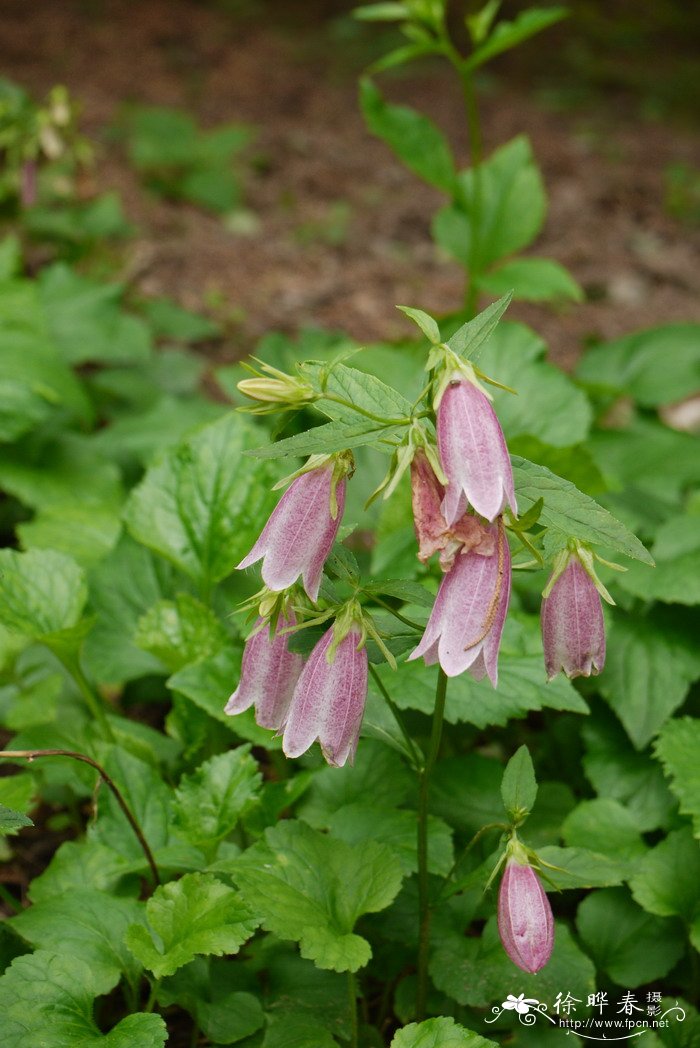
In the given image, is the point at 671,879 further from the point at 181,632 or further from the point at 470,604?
the point at 181,632

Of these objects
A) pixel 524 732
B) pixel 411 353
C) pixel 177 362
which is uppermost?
pixel 411 353

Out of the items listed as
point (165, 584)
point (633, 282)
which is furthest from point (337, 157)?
point (165, 584)

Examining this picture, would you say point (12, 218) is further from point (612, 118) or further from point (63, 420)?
point (612, 118)

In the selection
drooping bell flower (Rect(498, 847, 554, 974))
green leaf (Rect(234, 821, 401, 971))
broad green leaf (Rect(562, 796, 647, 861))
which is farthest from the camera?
broad green leaf (Rect(562, 796, 647, 861))

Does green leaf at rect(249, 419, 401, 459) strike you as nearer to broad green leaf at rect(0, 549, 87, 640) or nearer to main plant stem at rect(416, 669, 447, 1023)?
main plant stem at rect(416, 669, 447, 1023)

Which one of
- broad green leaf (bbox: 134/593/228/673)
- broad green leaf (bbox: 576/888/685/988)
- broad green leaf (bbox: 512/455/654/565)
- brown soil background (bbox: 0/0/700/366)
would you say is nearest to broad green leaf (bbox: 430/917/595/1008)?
broad green leaf (bbox: 576/888/685/988)

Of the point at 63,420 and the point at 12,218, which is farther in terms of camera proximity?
the point at 12,218
